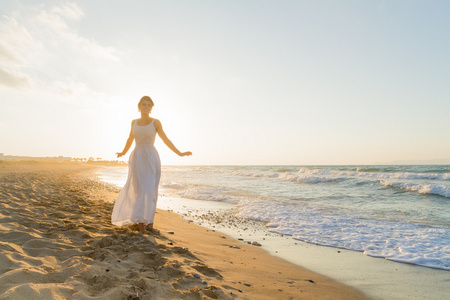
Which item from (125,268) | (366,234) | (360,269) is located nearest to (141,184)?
(125,268)

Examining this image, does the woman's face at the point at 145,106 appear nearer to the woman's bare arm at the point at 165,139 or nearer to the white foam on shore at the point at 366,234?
the woman's bare arm at the point at 165,139

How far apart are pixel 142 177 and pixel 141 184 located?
5.1 inches

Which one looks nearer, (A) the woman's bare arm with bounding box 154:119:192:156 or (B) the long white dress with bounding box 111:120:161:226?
(B) the long white dress with bounding box 111:120:161:226

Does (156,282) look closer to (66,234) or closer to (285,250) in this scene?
(66,234)

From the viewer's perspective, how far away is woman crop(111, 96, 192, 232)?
4586 mm

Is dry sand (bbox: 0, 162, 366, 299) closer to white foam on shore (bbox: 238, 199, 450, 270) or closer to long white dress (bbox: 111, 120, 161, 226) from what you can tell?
long white dress (bbox: 111, 120, 161, 226)

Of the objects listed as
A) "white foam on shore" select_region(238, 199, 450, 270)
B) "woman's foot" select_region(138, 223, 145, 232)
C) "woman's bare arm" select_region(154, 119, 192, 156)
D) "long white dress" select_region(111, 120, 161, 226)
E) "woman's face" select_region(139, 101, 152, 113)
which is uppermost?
"woman's face" select_region(139, 101, 152, 113)

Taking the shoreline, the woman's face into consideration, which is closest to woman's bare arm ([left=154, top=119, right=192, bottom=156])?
the woman's face

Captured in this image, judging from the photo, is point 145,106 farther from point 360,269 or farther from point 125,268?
point 360,269

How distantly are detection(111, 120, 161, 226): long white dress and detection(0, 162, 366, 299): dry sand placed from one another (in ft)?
0.81

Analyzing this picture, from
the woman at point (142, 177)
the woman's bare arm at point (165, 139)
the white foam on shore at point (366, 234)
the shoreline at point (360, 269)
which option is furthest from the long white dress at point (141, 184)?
the white foam on shore at point (366, 234)

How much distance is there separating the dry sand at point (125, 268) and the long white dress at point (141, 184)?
9.7 inches

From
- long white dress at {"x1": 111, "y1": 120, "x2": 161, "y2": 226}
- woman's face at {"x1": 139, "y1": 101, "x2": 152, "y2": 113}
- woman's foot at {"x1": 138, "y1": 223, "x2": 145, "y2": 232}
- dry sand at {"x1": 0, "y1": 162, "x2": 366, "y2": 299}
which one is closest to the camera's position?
dry sand at {"x1": 0, "y1": 162, "x2": 366, "y2": 299}

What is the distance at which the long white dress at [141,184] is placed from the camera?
180 inches
